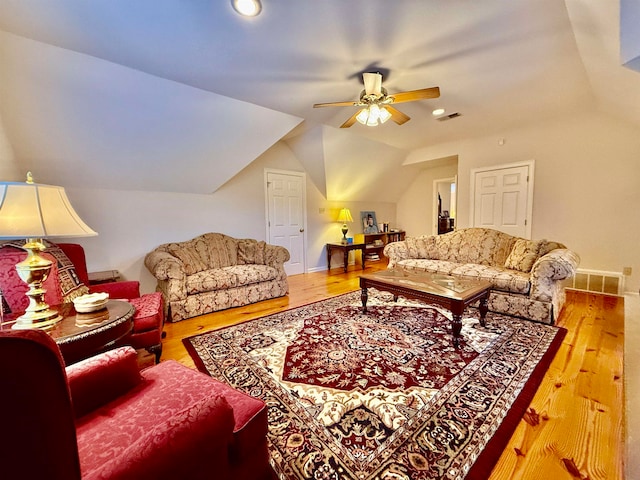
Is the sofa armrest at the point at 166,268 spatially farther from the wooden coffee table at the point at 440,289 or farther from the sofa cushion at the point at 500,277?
the sofa cushion at the point at 500,277

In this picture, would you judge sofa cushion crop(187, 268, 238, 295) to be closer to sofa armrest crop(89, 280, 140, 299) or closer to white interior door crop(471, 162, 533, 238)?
sofa armrest crop(89, 280, 140, 299)

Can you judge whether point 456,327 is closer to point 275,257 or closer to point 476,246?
point 476,246

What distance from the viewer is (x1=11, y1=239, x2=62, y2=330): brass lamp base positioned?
4.37ft

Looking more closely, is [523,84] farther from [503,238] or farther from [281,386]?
[281,386]

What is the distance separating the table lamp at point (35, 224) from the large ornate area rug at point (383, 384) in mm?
1052

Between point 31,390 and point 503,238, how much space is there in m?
4.46

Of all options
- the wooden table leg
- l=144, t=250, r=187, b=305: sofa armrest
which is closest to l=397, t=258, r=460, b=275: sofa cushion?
the wooden table leg

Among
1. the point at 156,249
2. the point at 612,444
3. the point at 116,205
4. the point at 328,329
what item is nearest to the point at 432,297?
the point at 328,329

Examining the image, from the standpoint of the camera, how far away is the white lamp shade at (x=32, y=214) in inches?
46.8

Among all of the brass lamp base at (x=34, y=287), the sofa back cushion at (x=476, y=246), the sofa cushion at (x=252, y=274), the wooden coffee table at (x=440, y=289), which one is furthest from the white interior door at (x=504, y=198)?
the brass lamp base at (x=34, y=287)

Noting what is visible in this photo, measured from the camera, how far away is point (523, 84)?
2949 millimetres

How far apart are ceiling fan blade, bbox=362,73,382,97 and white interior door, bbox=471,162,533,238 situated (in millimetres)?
3248

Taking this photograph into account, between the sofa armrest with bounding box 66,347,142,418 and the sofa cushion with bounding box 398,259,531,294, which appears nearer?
the sofa armrest with bounding box 66,347,142,418

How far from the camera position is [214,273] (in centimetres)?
337
